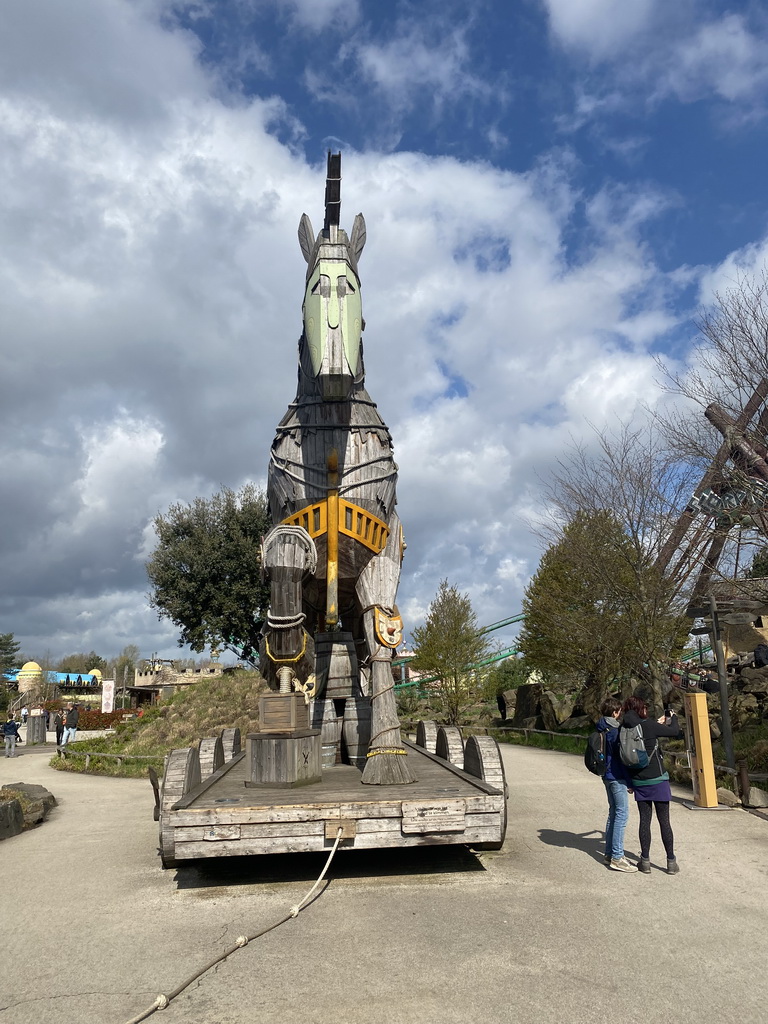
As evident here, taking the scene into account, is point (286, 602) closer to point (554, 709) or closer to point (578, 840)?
point (578, 840)

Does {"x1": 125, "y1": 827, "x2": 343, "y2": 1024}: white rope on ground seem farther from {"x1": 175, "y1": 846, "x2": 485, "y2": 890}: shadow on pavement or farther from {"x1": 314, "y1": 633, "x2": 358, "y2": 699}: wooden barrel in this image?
{"x1": 314, "y1": 633, "x2": 358, "y2": 699}: wooden barrel

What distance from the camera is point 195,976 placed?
3420mm

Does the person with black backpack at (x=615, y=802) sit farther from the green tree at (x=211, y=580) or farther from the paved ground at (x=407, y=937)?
the green tree at (x=211, y=580)

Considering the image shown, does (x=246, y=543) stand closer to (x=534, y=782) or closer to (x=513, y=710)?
(x=513, y=710)

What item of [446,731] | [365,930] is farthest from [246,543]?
[365,930]

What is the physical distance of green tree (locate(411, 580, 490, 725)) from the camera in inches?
906

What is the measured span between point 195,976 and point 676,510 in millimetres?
11393

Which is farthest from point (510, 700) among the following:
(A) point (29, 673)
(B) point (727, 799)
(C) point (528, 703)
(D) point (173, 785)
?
(A) point (29, 673)

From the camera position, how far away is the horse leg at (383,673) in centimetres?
607

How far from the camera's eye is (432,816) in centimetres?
509

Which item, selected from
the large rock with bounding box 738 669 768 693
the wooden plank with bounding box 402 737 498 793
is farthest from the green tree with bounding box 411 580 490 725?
the wooden plank with bounding box 402 737 498 793

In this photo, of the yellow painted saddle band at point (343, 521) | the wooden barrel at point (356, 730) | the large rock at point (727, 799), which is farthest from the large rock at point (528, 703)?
the yellow painted saddle band at point (343, 521)

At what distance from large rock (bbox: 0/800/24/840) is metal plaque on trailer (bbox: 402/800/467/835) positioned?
5.22m

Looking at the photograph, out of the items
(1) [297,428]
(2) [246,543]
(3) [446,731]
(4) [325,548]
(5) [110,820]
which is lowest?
(5) [110,820]
